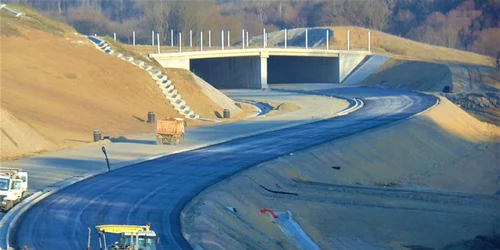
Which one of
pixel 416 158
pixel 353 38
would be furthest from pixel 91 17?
pixel 416 158

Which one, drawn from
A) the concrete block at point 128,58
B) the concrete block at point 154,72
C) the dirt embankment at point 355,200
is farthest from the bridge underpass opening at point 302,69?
the dirt embankment at point 355,200

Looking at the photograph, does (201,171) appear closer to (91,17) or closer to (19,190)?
(19,190)

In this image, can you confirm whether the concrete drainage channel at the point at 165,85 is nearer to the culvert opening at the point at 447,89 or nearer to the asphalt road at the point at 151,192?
the asphalt road at the point at 151,192

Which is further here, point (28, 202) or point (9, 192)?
point (28, 202)

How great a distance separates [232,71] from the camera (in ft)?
356

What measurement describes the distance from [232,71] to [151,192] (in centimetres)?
7619

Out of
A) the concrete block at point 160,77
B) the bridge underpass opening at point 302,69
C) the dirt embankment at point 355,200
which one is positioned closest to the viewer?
the dirt embankment at point 355,200

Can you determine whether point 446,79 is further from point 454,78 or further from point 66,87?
point 66,87

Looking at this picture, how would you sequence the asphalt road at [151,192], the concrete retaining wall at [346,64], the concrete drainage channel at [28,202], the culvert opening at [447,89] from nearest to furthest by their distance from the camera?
the concrete drainage channel at [28,202] < the asphalt road at [151,192] < the culvert opening at [447,89] < the concrete retaining wall at [346,64]

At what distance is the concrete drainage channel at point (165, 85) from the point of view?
219 feet

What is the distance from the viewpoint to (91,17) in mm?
166500

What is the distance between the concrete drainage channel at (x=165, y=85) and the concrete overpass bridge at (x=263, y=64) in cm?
1390

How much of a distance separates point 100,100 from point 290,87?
147ft

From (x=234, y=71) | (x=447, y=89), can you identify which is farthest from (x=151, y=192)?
(x=234, y=71)
